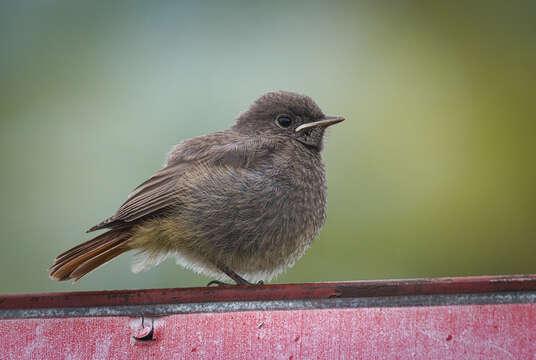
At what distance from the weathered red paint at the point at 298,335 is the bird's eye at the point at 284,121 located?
2398mm

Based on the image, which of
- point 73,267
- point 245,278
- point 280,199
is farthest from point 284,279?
point 73,267

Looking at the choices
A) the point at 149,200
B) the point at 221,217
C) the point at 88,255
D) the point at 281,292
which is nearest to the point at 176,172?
the point at 149,200

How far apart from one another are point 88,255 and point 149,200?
430 millimetres

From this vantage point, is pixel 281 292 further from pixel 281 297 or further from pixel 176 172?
pixel 176 172

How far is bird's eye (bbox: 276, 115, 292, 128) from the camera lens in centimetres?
452

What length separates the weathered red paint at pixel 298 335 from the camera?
199 cm

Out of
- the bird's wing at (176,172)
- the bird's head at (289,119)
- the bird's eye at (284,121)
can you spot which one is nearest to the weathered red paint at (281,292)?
the bird's wing at (176,172)

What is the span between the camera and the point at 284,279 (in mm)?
4598

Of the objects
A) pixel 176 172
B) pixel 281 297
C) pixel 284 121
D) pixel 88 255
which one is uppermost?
pixel 284 121

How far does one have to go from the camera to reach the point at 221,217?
3.68 m

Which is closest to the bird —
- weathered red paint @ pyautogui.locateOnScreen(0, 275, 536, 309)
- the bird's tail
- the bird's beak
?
the bird's tail

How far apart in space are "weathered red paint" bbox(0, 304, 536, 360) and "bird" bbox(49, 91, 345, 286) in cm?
119

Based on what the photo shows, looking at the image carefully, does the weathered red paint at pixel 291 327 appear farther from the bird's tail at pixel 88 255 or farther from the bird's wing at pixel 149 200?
the bird's wing at pixel 149 200

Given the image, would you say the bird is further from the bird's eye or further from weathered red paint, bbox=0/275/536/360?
weathered red paint, bbox=0/275/536/360
